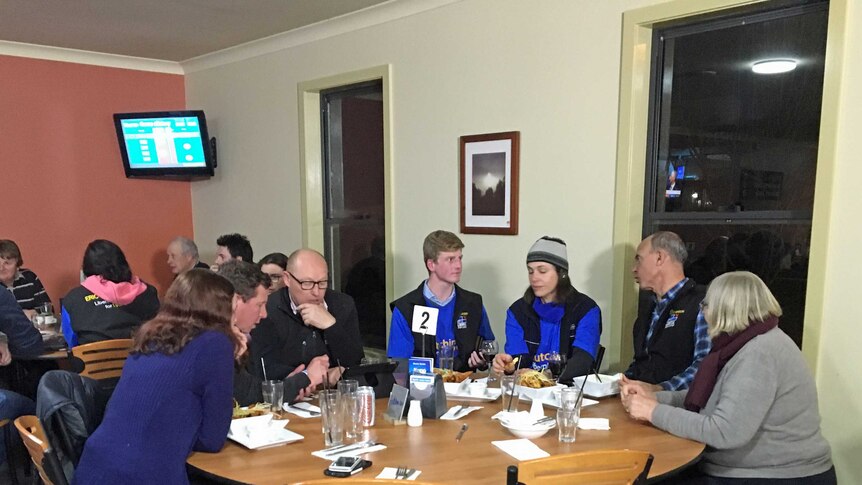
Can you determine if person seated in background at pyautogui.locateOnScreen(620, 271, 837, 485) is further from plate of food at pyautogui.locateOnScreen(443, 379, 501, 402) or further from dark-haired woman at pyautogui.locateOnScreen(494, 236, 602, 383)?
dark-haired woman at pyautogui.locateOnScreen(494, 236, 602, 383)

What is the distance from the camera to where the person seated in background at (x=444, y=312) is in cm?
321

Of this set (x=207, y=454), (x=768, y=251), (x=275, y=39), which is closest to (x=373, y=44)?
(x=275, y=39)

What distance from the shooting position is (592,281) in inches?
134

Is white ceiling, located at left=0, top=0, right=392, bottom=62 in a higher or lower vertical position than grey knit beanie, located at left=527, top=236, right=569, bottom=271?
higher

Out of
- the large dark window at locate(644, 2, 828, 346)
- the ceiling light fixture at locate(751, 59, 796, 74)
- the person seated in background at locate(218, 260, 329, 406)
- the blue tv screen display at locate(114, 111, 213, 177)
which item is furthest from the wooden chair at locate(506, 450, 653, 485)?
the blue tv screen display at locate(114, 111, 213, 177)

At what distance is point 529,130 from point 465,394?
5.61 ft

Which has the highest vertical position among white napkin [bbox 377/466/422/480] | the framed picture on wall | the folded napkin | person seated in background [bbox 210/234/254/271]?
the framed picture on wall

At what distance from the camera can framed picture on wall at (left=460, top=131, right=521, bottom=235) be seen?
3.69 meters

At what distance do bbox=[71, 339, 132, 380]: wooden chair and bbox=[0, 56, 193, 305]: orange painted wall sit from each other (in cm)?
244

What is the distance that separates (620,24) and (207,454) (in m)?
2.78

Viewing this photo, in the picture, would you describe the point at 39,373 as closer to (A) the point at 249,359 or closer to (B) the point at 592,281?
(A) the point at 249,359

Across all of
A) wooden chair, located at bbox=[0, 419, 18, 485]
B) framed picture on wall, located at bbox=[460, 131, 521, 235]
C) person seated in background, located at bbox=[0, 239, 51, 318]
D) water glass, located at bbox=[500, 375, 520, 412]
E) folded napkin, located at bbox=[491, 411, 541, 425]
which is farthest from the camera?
person seated in background, located at bbox=[0, 239, 51, 318]

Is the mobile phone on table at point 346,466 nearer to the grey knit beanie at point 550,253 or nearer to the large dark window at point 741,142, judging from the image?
the grey knit beanie at point 550,253

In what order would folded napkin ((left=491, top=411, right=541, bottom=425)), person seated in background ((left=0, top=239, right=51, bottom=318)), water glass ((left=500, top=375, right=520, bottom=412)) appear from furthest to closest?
person seated in background ((left=0, top=239, right=51, bottom=318)) < water glass ((left=500, top=375, right=520, bottom=412)) < folded napkin ((left=491, top=411, right=541, bottom=425))
